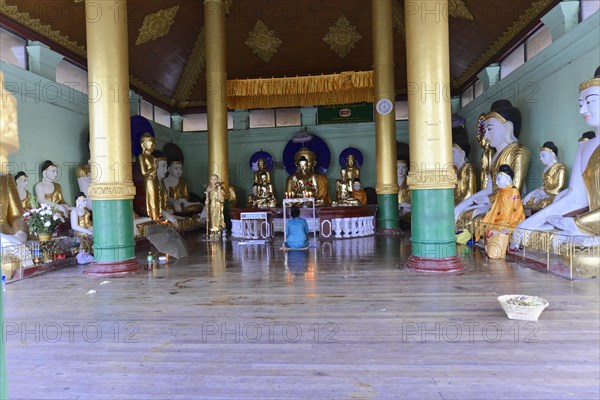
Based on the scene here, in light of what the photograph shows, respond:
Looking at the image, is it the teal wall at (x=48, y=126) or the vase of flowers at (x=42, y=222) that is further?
the teal wall at (x=48, y=126)

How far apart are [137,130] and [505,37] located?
8100mm

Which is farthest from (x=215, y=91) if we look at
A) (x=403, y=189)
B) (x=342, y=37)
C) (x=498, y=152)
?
(x=498, y=152)

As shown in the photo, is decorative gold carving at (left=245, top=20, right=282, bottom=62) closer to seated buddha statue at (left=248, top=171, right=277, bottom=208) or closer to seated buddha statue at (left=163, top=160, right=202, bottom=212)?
seated buddha statue at (left=248, top=171, right=277, bottom=208)

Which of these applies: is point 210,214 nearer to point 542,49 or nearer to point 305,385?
point 542,49

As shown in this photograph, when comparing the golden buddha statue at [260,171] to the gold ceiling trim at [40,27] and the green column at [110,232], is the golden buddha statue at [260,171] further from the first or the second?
the green column at [110,232]

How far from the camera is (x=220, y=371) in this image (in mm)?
2400

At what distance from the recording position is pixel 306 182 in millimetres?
12516

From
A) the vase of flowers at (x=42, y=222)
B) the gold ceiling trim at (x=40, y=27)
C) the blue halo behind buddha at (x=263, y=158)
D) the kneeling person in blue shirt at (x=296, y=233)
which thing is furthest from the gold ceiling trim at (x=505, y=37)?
the gold ceiling trim at (x=40, y=27)

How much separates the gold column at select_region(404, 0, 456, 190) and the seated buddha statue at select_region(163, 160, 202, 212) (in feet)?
27.1

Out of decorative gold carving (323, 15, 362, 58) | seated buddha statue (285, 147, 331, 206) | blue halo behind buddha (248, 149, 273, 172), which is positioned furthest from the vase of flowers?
decorative gold carving (323, 15, 362, 58)

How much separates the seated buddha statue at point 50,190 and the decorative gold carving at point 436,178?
5735 mm

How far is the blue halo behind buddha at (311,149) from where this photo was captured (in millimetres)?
13469

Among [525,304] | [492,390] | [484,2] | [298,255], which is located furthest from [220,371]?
[484,2]

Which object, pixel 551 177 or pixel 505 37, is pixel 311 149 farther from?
pixel 551 177
